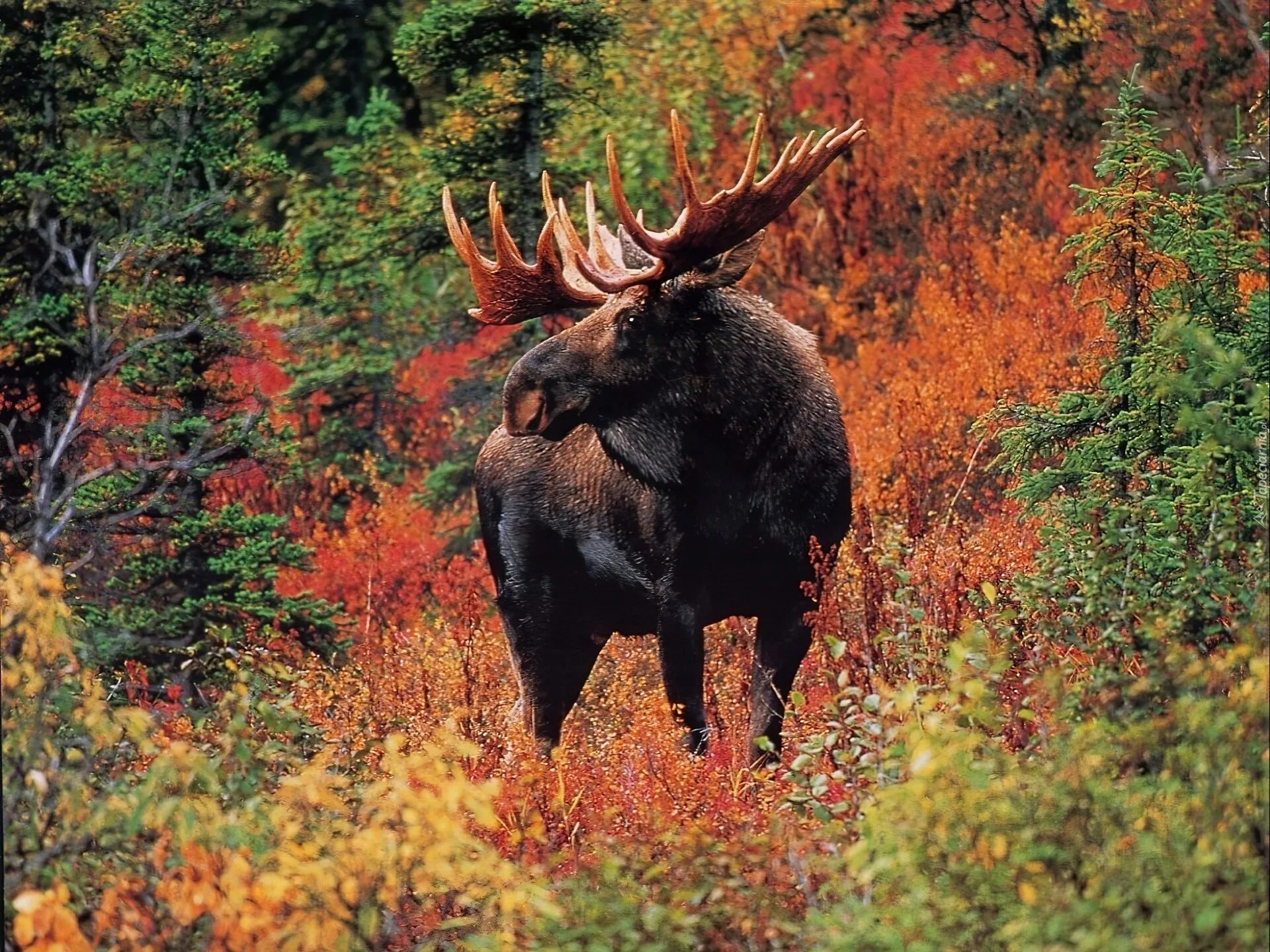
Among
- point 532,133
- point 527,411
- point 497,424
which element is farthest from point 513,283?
point 497,424

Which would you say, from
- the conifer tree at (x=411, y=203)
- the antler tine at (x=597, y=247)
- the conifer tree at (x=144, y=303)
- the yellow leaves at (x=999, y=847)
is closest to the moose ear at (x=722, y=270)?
the antler tine at (x=597, y=247)

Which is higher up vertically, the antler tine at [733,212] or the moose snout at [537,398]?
the antler tine at [733,212]

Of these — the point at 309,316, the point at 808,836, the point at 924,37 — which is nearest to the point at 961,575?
the point at 808,836

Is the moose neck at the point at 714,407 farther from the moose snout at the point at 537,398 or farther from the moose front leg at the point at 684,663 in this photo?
the moose front leg at the point at 684,663

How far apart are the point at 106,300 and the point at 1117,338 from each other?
7.40m

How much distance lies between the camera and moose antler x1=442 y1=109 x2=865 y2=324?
9055mm

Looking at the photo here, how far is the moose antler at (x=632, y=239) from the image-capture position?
9055mm

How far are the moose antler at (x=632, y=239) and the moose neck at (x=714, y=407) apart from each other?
282 millimetres

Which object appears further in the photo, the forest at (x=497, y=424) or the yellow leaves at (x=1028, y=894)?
the forest at (x=497, y=424)

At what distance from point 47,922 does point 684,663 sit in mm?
4042

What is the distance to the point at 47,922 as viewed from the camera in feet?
18.3

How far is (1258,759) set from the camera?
229 inches

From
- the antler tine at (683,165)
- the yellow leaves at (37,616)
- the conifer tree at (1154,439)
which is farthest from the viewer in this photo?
the antler tine at (683,165)

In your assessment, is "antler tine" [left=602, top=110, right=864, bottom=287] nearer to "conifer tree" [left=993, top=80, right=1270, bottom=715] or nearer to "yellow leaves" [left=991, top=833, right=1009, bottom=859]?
"conifer tree" [left=993, top=80, right=1270, bottom=715]
